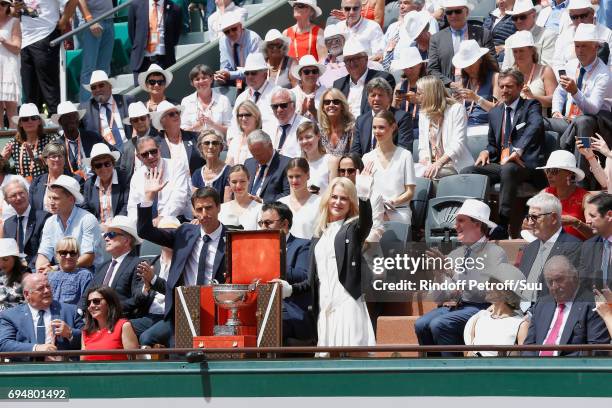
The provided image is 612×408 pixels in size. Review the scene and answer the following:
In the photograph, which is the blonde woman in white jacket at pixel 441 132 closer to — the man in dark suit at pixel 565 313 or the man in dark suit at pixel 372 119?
the man in dark suit at pixel 372 119

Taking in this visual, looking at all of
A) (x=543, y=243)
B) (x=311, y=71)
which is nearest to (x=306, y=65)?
(x=311, y=71)

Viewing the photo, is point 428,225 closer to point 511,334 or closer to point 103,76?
point 511,334

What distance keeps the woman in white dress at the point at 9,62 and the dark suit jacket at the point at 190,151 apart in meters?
2.59

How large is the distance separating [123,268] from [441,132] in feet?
9.31

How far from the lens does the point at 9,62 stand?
17016mm

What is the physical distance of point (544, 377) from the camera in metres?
10.4

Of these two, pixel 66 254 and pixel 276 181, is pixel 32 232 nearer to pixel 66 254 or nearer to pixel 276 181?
pixel 66 254

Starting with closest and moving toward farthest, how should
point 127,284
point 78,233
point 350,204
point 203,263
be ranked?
point 350,204 < point 203,263 < point 127,284 < point 78,233

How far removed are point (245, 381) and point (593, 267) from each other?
2443 millimetres

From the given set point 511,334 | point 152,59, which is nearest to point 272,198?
point 511,334

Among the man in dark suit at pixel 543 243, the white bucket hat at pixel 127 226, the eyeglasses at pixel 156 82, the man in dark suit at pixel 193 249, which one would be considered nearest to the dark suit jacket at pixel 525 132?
the man in dark suit at pixel 543 243

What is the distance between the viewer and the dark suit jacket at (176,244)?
11.9 m

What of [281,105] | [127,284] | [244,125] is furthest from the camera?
[244,125]

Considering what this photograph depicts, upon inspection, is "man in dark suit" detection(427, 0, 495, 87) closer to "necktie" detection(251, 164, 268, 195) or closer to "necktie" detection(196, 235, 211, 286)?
"necktie" detection(251, 164, 268, 195)
